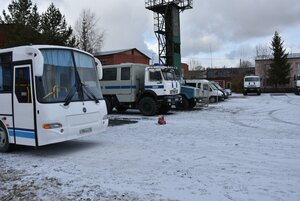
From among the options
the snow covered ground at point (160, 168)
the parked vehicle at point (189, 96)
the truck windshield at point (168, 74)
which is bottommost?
the snow covered ground at point (160, 168)

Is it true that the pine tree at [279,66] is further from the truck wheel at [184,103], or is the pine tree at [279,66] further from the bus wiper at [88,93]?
the bus wiper at [88,93]

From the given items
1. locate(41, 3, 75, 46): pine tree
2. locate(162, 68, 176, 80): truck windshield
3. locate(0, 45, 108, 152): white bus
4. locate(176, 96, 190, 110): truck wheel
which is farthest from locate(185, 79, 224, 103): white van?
locate(0, 45, 108, 152): white bus

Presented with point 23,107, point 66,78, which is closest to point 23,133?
point 23,107

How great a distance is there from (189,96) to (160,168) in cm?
1506

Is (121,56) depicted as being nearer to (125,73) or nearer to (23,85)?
(125,73)

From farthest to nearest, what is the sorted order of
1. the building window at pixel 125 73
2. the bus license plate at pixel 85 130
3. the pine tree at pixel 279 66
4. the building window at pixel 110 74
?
the pine tree at pixel 279 66
the building window at pixel 110 74
the building window at pixel 125 73
the bus license plate at pixel 85 130

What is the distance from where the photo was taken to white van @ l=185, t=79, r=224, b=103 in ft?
82.0

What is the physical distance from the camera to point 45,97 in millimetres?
7891

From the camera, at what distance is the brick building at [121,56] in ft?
168

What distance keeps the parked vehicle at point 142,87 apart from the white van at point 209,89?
17.6 feet

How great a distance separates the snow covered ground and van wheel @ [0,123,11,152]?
194mm

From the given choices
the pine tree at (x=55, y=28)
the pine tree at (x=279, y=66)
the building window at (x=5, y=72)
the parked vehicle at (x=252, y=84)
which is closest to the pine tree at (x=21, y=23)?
the pine tree at (x=55, y=28)

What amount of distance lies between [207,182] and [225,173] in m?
0.68

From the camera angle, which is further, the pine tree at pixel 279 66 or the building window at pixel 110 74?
the pine tree at pixel 279 66
